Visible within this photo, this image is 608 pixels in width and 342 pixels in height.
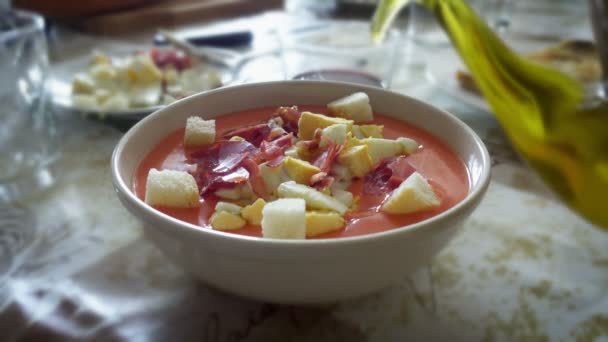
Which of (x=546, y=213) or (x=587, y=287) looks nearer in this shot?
(x=587, y=287)

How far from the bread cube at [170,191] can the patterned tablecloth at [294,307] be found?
0.13 meters

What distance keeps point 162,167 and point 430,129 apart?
1.29 ft

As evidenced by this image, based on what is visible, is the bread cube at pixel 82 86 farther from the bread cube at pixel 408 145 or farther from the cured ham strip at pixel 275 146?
the bread cube at pixel 408 145

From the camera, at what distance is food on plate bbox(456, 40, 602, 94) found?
1.22m

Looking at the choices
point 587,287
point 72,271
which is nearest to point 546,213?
point 587,287

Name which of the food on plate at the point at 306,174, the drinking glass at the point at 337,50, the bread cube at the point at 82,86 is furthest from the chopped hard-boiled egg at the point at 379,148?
the bread cube at the point at 82,86

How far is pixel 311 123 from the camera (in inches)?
28.7

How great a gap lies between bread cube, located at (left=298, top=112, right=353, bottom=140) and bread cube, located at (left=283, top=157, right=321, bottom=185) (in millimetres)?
94

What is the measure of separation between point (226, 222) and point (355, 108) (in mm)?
305

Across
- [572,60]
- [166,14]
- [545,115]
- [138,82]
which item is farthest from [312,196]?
[166,14]

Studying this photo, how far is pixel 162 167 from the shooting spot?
73 centimetres

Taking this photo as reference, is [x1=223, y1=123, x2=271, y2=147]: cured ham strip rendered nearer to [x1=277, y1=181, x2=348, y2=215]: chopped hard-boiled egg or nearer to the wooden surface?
[x1=277, y1=181, x2=348, y2=215]: chopped hard-boiled egg

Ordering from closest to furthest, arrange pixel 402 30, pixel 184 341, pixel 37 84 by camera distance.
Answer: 1. pixel 184 341
2. pixel 37 84
3. pixel 402 30

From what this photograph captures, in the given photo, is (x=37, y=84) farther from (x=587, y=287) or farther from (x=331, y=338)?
(x=587, y=287)
